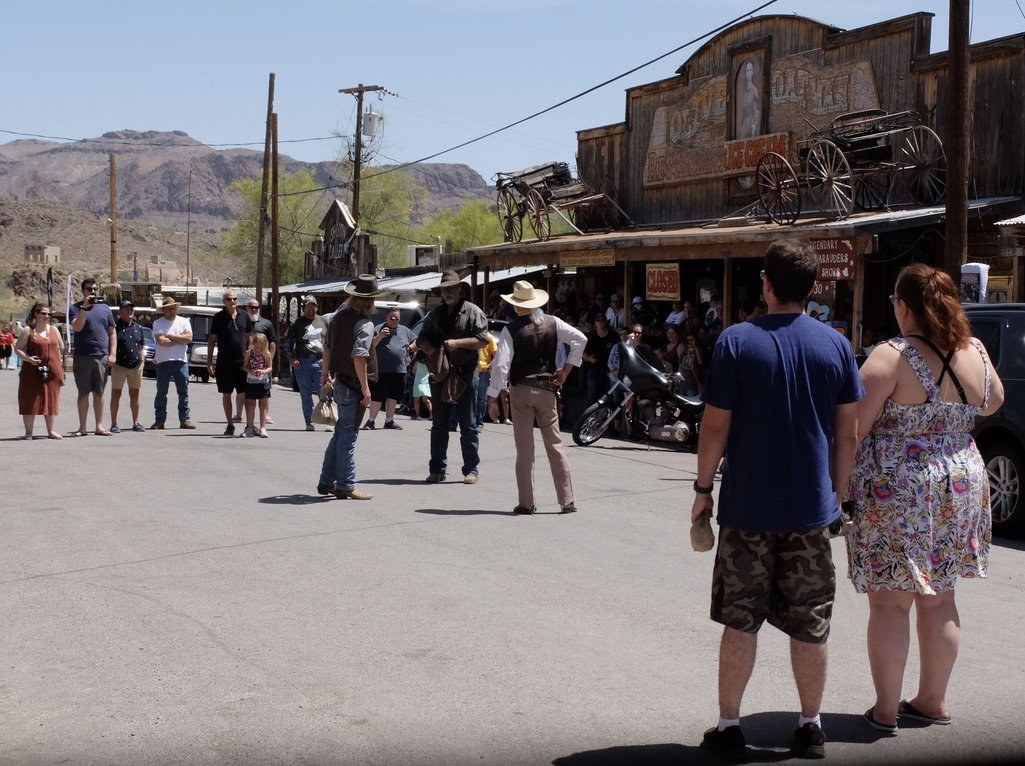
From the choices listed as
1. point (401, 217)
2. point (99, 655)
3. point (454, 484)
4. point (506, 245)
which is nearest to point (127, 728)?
point (99, 655)

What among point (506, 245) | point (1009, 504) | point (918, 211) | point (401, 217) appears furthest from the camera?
point (401, 217)

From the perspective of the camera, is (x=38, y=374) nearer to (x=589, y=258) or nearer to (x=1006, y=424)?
(x=589, y=258)

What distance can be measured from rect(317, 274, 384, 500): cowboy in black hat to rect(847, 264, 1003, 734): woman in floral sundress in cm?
607

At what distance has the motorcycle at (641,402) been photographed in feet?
55.0

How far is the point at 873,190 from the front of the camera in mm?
20625

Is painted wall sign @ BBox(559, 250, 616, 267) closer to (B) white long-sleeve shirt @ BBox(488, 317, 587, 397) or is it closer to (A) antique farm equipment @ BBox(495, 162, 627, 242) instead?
(A) antique farm equipment @ BBox(495, 162, 627, 242)

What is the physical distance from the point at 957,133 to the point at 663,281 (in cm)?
982

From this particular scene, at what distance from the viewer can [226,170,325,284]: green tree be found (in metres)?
69.6

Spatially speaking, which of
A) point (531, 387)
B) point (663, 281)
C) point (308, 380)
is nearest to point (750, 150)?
point (663, 281)

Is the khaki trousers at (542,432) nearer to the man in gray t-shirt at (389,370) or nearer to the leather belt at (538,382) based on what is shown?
the leather belt at (538,382)

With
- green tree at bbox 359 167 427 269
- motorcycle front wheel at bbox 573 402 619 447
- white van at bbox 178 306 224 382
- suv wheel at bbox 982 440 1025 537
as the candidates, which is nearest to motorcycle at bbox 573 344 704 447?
motorcycle front wheel at bbox 573 402 619 447

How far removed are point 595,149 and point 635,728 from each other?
80.5 feet

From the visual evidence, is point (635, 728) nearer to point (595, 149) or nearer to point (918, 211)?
point (918, 211)

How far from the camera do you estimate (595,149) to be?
2847cm
